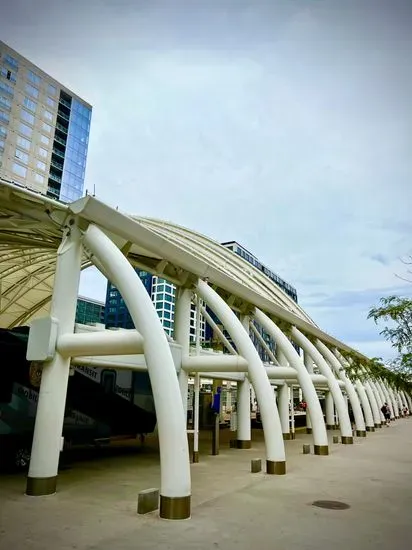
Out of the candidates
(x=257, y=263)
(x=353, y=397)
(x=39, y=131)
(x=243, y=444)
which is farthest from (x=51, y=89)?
(x=243, y=444)

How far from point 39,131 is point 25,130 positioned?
12.5ft

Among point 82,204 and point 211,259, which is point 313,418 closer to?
→ point 211,259

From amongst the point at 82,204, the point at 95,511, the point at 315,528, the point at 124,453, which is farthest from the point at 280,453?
the point at 82,204

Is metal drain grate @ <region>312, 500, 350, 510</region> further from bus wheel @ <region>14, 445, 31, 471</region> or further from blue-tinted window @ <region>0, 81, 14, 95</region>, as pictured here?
blue-tinted window @ <region>0, 81, 14, 95</region>

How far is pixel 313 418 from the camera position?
16844mm

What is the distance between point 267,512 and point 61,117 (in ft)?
293

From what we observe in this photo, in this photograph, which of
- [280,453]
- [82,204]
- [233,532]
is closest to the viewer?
[233,532]

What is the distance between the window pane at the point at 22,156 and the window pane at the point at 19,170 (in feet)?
4.98

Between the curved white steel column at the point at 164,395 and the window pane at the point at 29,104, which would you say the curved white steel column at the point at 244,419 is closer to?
the curved white steel column at the point at 164,395

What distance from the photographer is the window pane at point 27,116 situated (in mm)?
73438

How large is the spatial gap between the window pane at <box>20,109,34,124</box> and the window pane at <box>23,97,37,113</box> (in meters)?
1.37

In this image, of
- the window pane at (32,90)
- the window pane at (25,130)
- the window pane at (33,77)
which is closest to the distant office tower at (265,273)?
the window pane at (25,130)

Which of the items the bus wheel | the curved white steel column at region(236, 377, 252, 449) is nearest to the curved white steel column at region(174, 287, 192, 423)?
the curved white steel column at region(236, 377, 252, 449)

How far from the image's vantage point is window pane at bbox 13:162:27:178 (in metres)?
69.6
